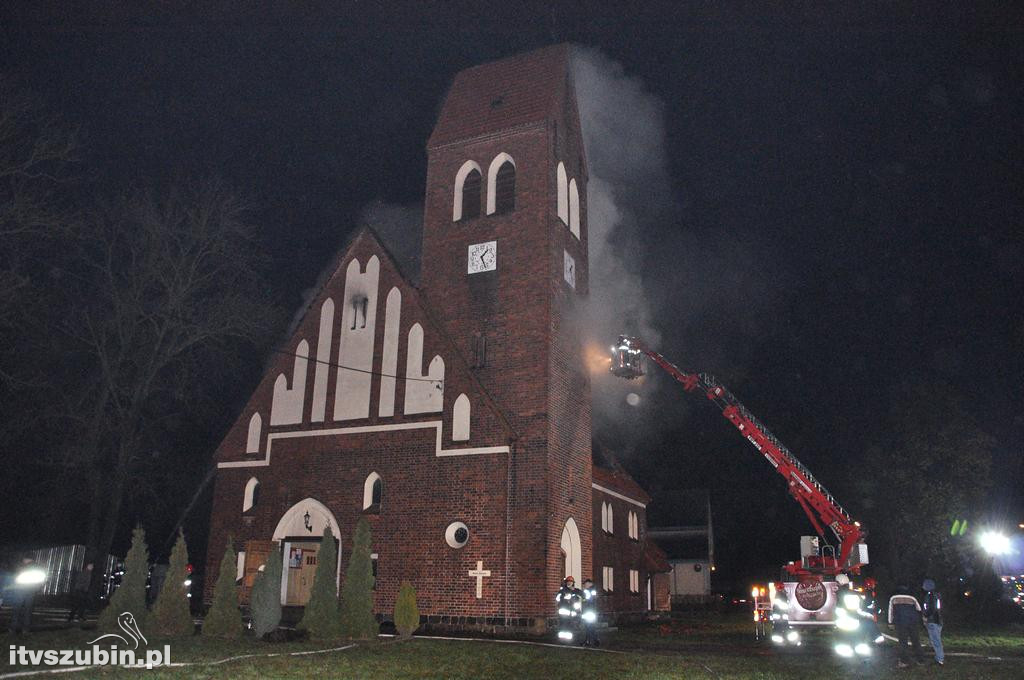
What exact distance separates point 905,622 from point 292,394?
56.9 ft

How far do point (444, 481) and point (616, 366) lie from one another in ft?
22.3

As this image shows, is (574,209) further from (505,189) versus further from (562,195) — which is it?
(505,189)

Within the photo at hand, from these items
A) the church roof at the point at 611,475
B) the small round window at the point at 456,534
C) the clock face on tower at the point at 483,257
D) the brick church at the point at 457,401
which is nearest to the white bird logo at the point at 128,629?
the brick church at the point at 457,401

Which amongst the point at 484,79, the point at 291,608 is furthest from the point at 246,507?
the point at 484,79

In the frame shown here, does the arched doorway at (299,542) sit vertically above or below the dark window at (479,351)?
below

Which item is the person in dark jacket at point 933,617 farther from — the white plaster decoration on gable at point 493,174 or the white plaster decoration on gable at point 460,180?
the white plaster decoration on gable at point 460,180

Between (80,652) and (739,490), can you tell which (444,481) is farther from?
(739,490)

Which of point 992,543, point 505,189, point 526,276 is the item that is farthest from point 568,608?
point 992,543

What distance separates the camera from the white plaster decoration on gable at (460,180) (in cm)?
2481

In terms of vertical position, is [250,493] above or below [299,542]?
above

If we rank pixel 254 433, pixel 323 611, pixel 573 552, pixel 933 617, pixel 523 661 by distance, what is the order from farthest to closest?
pixel 254 433 → pixel 573 552 → pixel 323 611 → pixel 933 617 → pixel 523 661

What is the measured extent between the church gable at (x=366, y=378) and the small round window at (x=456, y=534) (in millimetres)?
1893

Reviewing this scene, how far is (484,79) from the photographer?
88.5 ft

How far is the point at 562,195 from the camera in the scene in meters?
24.8
